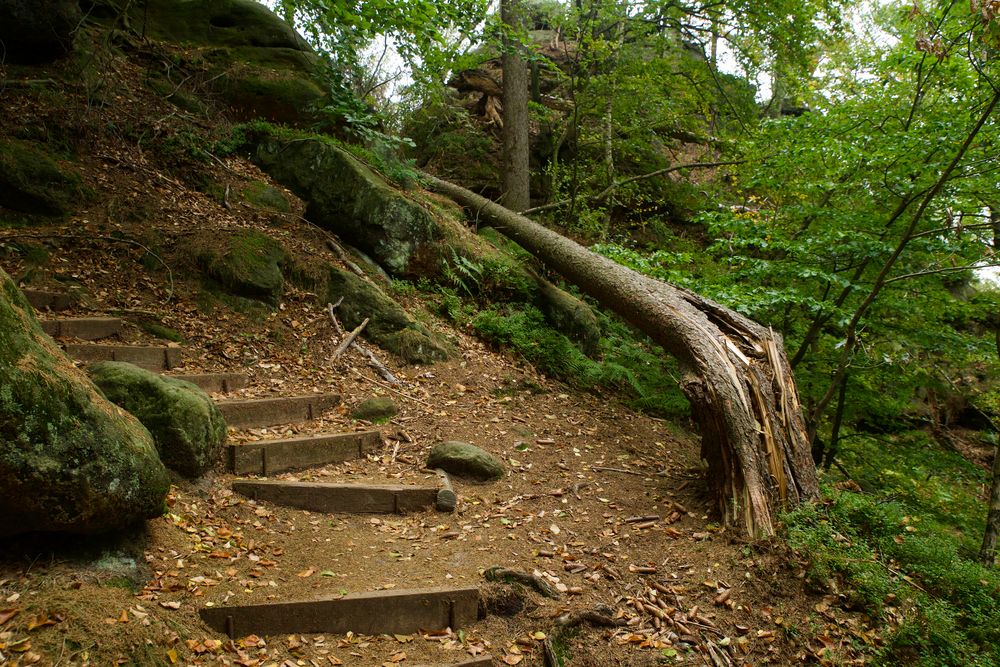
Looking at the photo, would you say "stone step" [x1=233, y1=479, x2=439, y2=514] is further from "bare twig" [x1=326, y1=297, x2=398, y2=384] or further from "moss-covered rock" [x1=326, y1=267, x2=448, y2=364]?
"moss-covered rock" [x1=326, y1=267, x2=448, y2=364]

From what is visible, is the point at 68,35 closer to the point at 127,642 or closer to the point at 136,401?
the point at 136,401

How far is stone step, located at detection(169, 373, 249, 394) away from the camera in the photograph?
5.44 metres

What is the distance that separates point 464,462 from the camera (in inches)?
214

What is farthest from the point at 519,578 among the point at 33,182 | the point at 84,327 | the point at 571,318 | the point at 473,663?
the point at 33,182

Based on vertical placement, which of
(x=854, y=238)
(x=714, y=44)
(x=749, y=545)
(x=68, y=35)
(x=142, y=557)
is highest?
(x=714, y=44)

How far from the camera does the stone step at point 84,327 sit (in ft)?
17.2

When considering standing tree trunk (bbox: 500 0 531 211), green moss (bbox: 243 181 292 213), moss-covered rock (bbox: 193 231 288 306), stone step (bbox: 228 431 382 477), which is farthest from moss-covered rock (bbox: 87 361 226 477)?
standing tree trunk (bbox: 500 0 531 211)

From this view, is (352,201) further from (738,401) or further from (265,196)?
(738,401)

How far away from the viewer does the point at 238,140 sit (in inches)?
358

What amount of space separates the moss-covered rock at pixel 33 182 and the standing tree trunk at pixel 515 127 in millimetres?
7446

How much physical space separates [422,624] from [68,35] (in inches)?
376

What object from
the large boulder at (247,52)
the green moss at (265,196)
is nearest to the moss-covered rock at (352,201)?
the green moss at (265,196)

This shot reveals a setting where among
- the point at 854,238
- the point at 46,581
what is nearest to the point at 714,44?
the point at 854,238

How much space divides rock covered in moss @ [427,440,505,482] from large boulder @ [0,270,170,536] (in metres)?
2.54
